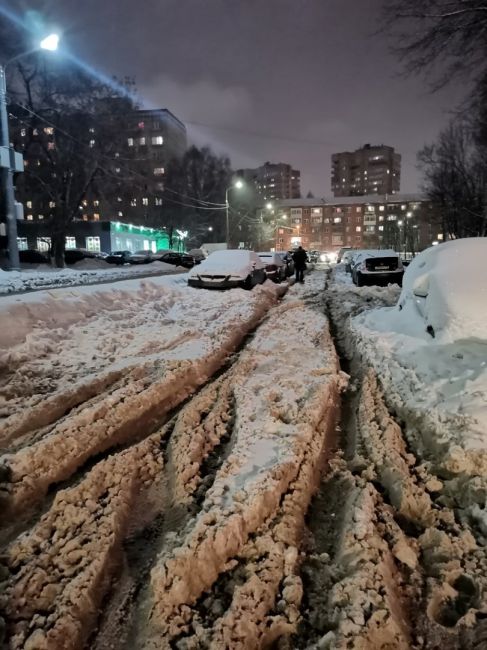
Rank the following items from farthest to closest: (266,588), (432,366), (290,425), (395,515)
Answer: (432,366) < (290,425) < (395,515) < (266,588)

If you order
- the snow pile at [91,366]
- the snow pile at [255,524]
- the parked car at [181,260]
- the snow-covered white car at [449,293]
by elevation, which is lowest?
the snow pile at [255,524]

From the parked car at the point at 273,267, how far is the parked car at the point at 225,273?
3.77 meters

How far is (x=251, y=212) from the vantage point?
6725 centimetres

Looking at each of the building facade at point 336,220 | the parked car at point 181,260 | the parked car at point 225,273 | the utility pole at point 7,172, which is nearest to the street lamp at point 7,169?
the utility pole at point 7,172

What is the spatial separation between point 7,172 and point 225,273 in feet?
42.4

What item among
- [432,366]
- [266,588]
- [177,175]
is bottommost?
[266,588]

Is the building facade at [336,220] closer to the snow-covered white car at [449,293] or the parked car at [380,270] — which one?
the parked car at [380,270]

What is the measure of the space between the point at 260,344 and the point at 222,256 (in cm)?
919

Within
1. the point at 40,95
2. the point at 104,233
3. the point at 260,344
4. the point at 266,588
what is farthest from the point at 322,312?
the point at 104,233

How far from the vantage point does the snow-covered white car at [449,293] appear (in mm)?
5746

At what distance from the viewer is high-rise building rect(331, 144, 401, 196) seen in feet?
503

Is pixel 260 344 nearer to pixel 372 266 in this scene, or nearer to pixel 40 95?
pixel 372 266

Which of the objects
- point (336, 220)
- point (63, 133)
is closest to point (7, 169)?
point (63, 133)

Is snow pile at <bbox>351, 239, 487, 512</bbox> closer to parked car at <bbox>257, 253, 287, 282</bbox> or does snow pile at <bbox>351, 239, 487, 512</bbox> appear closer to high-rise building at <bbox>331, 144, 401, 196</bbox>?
parked car at <bbox>257, 253, 287, 282</bbox>
